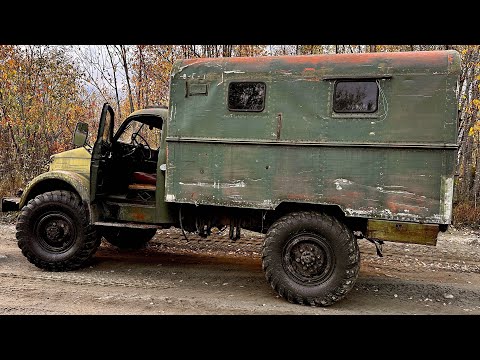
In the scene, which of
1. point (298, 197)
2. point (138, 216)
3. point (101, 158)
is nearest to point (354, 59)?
point (298, 197)

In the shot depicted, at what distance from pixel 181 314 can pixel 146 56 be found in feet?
34.2

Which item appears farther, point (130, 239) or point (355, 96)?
point (130, 239)

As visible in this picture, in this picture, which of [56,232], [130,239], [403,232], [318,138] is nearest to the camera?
[403,232]

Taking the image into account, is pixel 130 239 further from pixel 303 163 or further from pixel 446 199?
pixel 446 199

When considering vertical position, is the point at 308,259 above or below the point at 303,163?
below

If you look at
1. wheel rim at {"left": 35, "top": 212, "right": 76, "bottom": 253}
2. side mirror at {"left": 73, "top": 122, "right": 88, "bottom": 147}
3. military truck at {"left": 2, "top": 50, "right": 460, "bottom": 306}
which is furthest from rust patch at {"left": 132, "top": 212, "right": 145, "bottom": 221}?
side mirror at {"left": 73, "top": 122, "right": 88, "bottom": 147}

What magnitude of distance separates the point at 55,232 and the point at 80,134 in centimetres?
157

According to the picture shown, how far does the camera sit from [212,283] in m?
5.89

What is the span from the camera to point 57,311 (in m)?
4.63

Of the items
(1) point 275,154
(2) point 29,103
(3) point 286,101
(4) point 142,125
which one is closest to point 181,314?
(1) point 275,154

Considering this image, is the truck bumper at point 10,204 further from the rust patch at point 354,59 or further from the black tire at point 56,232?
the rust patch at point 354,59

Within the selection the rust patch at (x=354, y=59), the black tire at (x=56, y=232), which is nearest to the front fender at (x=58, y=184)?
the black tire at (x=56, y=232)

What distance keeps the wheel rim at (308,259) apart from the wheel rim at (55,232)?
134 inches

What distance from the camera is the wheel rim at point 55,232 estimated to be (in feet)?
20.4
